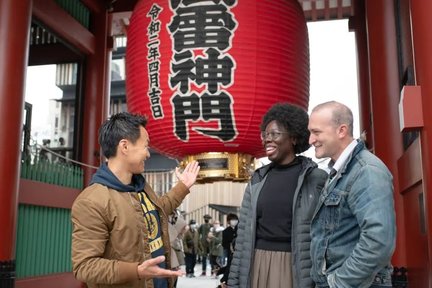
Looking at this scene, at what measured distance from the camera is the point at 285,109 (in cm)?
264

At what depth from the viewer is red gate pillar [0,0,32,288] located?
14.2ft

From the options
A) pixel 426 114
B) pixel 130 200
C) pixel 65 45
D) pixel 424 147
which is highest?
pixel 65 45

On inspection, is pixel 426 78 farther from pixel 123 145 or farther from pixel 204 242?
pixel 204 242

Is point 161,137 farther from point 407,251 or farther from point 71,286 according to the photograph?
point 71,286

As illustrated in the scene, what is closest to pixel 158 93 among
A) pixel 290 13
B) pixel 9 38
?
pixel 290 13

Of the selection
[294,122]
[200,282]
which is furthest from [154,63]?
[200,282]

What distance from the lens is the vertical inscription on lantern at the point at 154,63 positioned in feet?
11.9

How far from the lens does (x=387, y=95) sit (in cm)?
441

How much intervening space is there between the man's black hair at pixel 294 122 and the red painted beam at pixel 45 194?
3460 mm

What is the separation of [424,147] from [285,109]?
2.41 ft

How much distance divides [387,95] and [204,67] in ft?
6.32

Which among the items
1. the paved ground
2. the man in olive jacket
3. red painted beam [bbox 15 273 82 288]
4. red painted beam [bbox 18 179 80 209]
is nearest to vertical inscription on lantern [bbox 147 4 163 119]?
the man in olive jacket

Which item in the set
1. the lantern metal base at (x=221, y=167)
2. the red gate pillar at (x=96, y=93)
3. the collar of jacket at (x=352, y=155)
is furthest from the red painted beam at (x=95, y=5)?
the collar of jacket at (x=352, y=155)

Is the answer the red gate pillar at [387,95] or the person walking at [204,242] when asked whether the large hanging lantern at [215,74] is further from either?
the person walking at [204,242]
